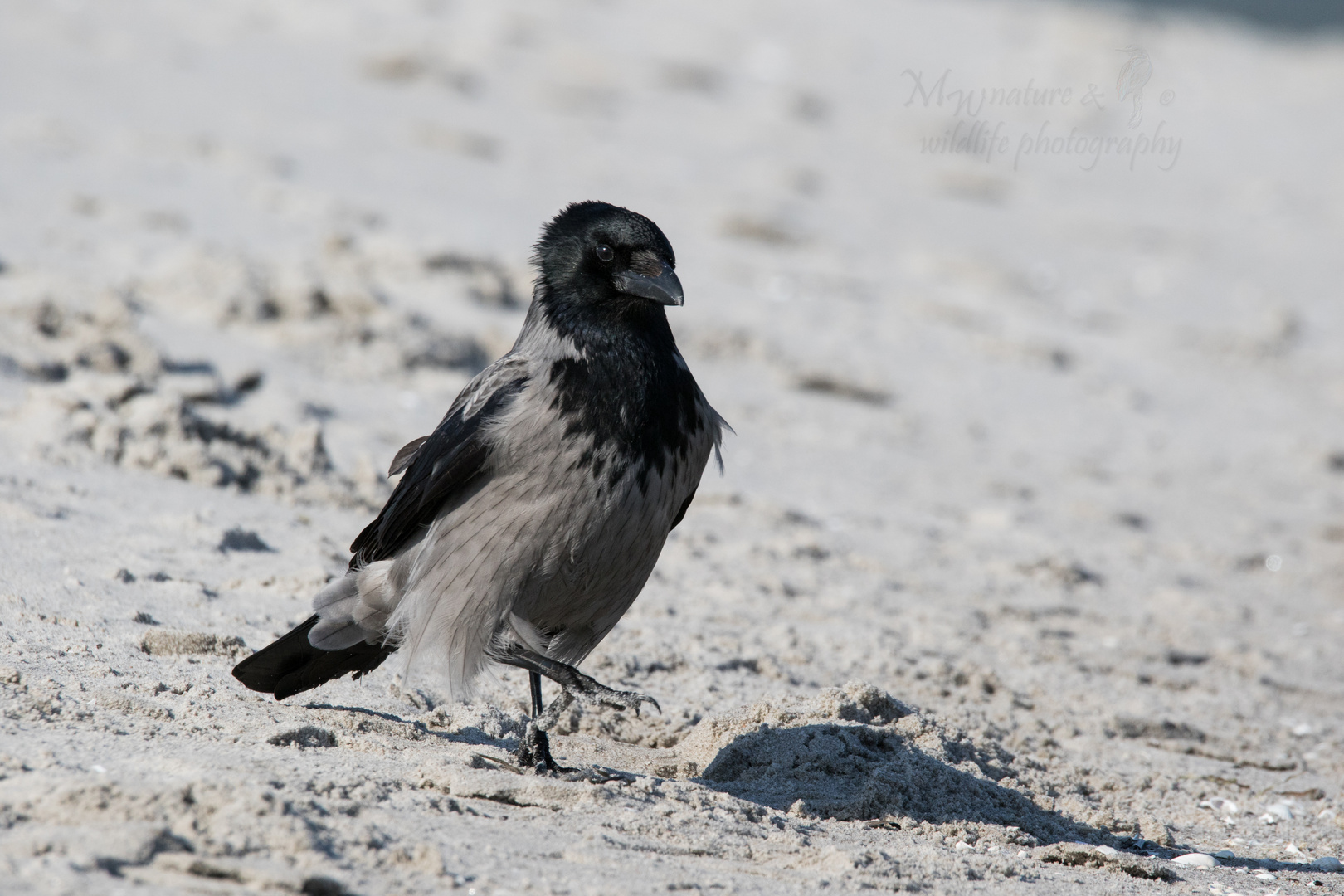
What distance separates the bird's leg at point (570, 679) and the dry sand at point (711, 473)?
8.1 inches

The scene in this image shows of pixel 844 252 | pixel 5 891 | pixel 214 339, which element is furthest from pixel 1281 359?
pixel 5 891

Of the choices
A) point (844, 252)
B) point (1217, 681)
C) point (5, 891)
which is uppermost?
point (844, 252)

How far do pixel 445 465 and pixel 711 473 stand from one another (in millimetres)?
3488

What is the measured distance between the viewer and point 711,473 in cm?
734

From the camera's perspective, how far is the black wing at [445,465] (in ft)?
12.9

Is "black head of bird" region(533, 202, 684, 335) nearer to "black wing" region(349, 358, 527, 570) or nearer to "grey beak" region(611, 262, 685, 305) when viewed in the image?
"grey beak" region(611, 262, 685, 305)

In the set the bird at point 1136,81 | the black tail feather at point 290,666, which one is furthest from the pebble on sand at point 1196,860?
the bird at point 1136,81

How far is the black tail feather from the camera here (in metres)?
3.95

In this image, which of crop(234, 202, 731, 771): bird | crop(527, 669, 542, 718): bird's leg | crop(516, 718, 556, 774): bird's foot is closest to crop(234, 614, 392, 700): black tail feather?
crop(234, 202, 731, 771): bird

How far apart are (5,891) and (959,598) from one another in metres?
4.46

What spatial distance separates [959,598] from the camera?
246 inches

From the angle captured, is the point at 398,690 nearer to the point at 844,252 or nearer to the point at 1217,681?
the point at 1217,681

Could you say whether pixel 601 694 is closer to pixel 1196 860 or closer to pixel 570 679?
pixel 570 679

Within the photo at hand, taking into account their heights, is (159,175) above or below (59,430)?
above
